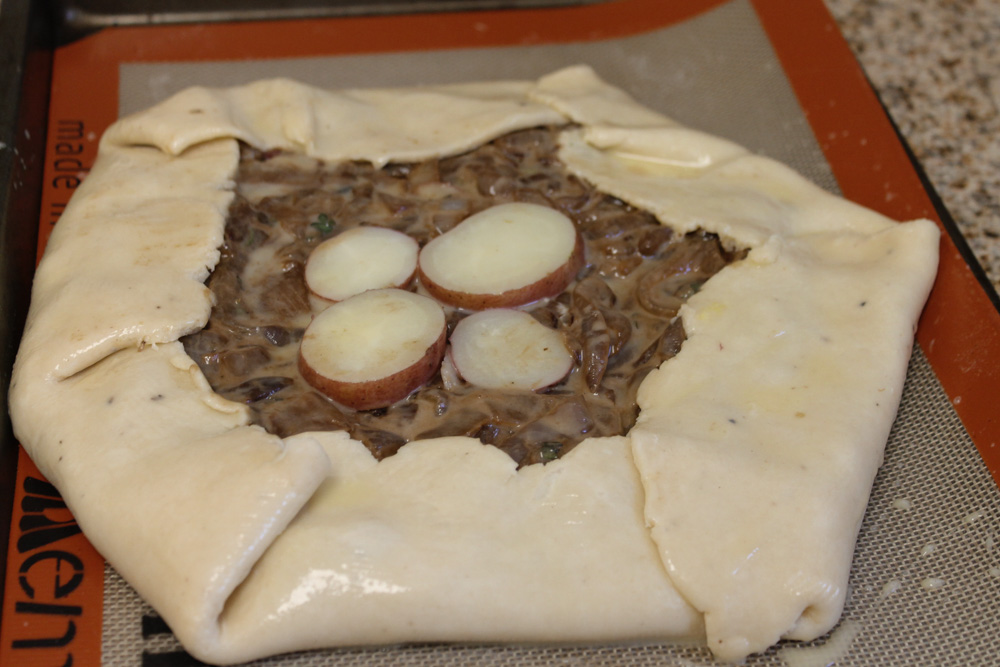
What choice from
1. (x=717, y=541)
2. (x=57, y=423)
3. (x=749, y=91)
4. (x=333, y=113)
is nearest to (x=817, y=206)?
(x=749, y=91)

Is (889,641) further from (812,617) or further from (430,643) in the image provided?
(430,643)

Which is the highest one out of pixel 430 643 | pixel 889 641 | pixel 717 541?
pixel 717 541

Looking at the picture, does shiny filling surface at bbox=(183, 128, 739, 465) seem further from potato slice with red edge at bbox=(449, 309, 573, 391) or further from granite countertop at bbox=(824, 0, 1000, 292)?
granite countertop at bbox=(824, 0, 1000, 292)

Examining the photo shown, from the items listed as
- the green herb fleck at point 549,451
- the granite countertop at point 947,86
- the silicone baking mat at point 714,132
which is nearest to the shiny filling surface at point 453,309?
the green herb fleck at point 549,451

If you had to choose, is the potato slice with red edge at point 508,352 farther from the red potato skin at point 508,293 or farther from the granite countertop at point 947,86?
the granite countertop at point 947,86

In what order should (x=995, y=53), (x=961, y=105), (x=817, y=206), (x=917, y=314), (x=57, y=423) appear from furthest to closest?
(x=995, y=53), (x=961, y=105), (x=817, y=206), (x=917, y=314), (x=57, y=423)

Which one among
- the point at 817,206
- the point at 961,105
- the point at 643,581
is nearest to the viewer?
the point at 643,581
